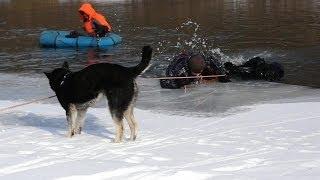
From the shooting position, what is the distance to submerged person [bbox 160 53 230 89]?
12.0 meters

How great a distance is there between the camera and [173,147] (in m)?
6.70

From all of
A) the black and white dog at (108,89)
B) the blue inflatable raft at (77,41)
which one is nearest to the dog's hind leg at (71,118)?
the black and white dog at (108,89)

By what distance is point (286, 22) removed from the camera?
27.2 metres

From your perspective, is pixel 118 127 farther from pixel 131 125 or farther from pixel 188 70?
pixel 188 70

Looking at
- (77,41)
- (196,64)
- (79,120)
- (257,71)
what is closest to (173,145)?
(79,120)

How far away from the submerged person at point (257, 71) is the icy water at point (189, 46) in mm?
395

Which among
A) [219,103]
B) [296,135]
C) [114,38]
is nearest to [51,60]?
[114,38]

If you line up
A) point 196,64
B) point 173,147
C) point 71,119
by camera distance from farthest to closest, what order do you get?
point 196,64 → point 71,119 → point 173,147

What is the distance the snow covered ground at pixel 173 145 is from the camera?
215 inches

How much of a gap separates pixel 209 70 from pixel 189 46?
805cm

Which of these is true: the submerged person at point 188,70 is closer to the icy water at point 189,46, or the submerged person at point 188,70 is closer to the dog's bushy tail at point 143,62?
the icy water at point 189,46

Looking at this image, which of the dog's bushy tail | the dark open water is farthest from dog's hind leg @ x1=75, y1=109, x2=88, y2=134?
the dark open water

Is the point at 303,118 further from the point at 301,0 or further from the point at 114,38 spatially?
the point at 301,0

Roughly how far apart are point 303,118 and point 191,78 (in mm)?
4281
